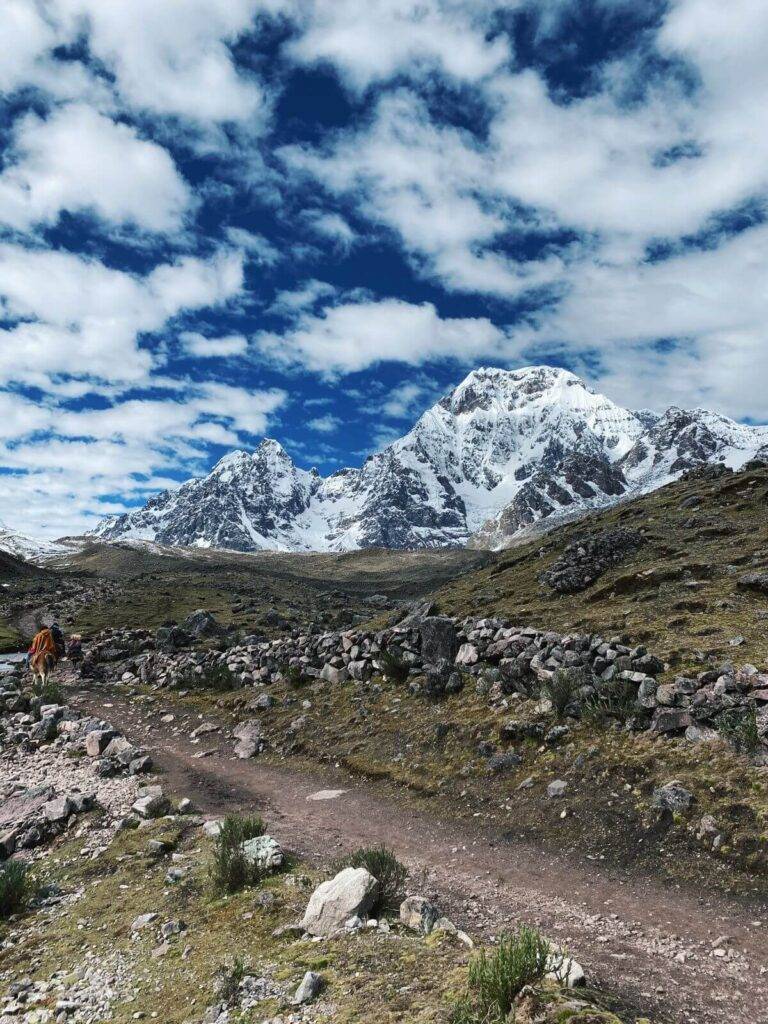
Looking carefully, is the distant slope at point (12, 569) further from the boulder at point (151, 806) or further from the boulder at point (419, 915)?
the boulder at point (419, 915)

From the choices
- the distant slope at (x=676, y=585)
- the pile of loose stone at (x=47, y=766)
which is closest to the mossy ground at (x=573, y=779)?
the distant slope at (x=676, y=585)

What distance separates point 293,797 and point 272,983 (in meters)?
8.15

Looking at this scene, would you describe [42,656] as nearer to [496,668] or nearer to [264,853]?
[496,668]

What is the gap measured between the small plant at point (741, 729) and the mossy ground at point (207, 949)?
6737mm

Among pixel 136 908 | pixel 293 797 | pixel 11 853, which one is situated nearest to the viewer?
pixel 136 908

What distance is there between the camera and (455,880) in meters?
9.14

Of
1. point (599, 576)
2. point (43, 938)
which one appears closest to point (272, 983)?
point (43, 938)

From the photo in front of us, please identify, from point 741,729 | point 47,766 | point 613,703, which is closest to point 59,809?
point 47,766

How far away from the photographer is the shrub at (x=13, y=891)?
880cm

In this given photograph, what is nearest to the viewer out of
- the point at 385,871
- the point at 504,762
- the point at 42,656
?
the point at 385,871

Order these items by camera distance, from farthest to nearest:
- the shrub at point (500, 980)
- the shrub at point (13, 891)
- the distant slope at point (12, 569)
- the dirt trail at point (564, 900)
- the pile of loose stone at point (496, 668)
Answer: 1. the distant slope at point (12, 569)
2. the pile of loose stone at point (496, 668)
3. the shrub at point (13, 891)
4. the dirt trail at point (564, 900)
5. the shrub at point (500, 980)

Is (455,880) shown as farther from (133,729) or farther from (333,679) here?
(133,729)

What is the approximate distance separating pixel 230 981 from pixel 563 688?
9600mm

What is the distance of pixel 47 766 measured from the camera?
1661cm
